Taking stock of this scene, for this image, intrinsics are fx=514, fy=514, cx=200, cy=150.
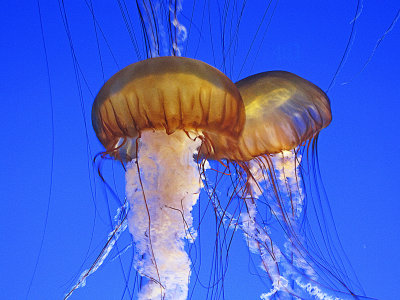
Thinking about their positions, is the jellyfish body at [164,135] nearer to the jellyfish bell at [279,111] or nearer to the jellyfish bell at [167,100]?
the jellyfish bell at [167,100]

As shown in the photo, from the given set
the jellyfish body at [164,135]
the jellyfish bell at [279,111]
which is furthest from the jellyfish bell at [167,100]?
the jellyfish bell at [279,111]

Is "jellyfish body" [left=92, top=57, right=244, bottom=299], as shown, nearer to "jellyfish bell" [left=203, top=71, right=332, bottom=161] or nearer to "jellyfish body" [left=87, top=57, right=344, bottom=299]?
"jellyfish body" [left=87, top=57, right=344, bottom=299]

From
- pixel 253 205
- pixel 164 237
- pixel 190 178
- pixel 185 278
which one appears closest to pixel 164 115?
pixel 190 178

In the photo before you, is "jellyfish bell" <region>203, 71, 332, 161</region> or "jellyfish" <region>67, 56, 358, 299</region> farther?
"jellyfish bell" <region>203, 71, 332, 161</region>

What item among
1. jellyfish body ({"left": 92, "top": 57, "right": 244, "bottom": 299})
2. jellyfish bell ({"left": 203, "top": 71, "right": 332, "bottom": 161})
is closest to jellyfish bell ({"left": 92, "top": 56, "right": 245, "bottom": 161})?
jellyfish body ({"left": 92, "top": 57, "right": 244, "bottom": 299})

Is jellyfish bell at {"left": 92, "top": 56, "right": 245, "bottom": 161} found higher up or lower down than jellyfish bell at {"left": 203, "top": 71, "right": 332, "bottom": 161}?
lower down

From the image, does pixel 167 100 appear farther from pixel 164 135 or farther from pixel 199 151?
pixel 199 151

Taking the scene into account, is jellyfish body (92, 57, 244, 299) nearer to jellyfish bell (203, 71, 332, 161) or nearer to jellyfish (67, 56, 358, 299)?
jellyfish (67, 56, 358, 299)

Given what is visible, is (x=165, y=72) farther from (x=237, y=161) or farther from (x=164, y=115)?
(x=237, y=161)
